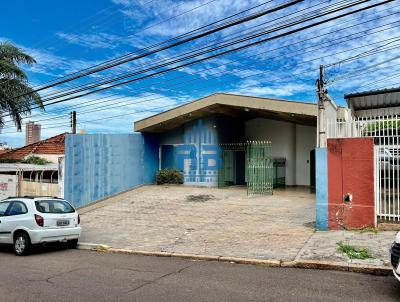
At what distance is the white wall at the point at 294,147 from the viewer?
23.3 meters

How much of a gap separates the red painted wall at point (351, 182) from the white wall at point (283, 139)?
40.8 ft

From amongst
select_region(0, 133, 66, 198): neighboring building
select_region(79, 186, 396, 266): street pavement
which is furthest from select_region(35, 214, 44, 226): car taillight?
select_region(0, 133, 66, 198): neighboring building

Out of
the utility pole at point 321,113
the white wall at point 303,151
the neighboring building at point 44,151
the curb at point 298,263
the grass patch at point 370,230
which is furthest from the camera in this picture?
the neighboring building at point 44,151

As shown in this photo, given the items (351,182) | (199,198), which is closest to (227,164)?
(199,198)

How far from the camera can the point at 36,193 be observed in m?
19.4

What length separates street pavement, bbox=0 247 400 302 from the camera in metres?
6.03

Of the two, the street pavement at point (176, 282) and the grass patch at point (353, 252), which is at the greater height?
the grass patch at point (353, 252)

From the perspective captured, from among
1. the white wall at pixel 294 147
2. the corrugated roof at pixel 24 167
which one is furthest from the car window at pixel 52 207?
the white wall at pixel 294 147

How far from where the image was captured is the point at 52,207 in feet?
35.2

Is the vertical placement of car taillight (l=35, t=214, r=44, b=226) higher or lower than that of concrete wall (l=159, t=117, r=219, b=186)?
lower

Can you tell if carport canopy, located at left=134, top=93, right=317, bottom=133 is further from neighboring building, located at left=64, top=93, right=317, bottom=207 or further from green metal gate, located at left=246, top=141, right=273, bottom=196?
green metal gate, located at left=246, top=141, right=273, bottom=196

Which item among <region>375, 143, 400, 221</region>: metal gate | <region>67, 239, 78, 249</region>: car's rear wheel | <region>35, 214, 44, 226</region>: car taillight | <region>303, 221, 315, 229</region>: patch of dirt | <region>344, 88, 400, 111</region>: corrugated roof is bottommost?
<region>67, 239, 78, 249</region>: car's rear wheel

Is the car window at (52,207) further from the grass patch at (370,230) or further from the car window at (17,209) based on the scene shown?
the grass patch at (370,230)

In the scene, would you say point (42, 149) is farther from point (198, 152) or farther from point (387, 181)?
point (387, 181)
